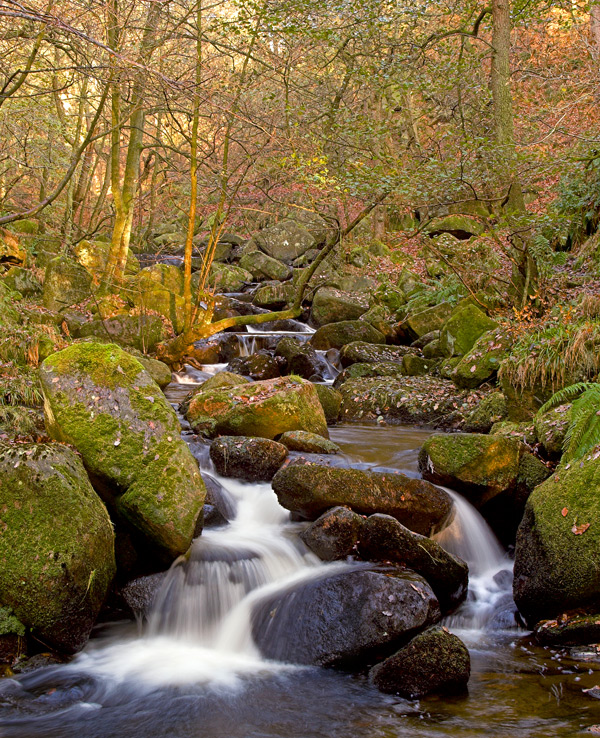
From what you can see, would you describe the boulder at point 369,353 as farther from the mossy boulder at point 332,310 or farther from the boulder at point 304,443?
the boulder at point 304,443

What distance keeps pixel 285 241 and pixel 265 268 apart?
2.64 metres

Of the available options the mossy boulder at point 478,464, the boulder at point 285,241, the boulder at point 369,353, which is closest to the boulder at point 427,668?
the mossy boulder at point 478,464

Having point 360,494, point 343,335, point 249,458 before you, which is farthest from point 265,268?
point 360,494

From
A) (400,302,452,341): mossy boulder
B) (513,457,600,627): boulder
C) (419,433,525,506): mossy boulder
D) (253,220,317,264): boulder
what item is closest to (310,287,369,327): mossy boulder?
(400,302,452,341): mossy boulder

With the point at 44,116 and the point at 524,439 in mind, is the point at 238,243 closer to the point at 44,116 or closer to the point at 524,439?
the point at 44,116

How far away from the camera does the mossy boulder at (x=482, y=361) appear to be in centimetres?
986

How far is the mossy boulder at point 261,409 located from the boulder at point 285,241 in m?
16.9

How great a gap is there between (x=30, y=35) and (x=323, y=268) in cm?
1503

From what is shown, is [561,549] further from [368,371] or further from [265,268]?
[265,268]

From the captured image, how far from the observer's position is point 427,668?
12.3 feet

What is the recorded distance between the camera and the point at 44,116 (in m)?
12.9

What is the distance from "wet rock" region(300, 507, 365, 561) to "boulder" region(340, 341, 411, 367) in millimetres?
7519

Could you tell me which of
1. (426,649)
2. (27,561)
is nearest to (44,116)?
(27,561)

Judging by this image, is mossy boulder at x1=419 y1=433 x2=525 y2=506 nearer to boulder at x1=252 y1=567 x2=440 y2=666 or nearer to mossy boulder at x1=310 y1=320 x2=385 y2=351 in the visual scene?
boulder at x1=252 y1=567 x2=440 y2=666
